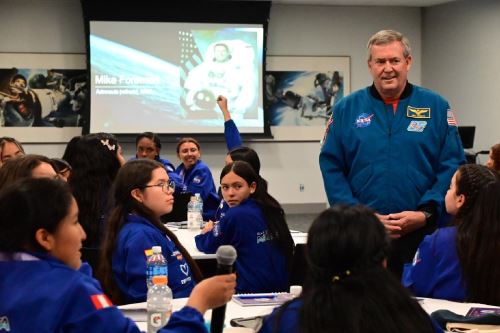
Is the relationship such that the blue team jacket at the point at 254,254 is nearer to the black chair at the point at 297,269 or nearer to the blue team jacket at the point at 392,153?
Answer: the black chair at the point at 297,269

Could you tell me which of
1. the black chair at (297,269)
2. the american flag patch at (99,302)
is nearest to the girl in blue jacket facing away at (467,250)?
the black chair at (297,269)

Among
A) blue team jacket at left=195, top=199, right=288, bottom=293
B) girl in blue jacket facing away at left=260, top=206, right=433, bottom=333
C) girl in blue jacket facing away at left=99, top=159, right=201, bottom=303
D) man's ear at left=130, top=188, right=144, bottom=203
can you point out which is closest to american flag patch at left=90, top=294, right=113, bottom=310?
girl in blue jacket facing away at left=260, top=206, right=433, bottom=333

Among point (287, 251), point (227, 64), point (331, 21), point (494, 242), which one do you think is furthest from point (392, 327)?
point (331, 21)

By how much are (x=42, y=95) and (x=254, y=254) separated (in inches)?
288

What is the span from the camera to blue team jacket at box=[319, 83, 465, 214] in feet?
10.9

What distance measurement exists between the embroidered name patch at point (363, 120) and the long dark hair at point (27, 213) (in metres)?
1.77

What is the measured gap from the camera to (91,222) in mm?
3936

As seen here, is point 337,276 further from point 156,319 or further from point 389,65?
point 389,65

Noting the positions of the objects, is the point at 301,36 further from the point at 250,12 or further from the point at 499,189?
the point at 499,189

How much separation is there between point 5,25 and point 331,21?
4.94 m

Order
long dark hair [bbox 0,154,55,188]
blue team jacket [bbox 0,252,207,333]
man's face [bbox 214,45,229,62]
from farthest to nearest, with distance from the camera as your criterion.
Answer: man's face [bbox 214,45,229,62], long dark hair [bbox 0,154,55,188], blue team jacket [bbox 0,252,207,333]

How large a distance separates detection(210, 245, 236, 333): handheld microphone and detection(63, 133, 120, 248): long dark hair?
2.09 m

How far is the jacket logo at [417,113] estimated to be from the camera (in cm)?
335

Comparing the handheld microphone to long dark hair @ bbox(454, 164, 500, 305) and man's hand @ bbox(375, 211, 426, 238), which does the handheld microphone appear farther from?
man's hand @ bbox(375, 211, 426, 238)
